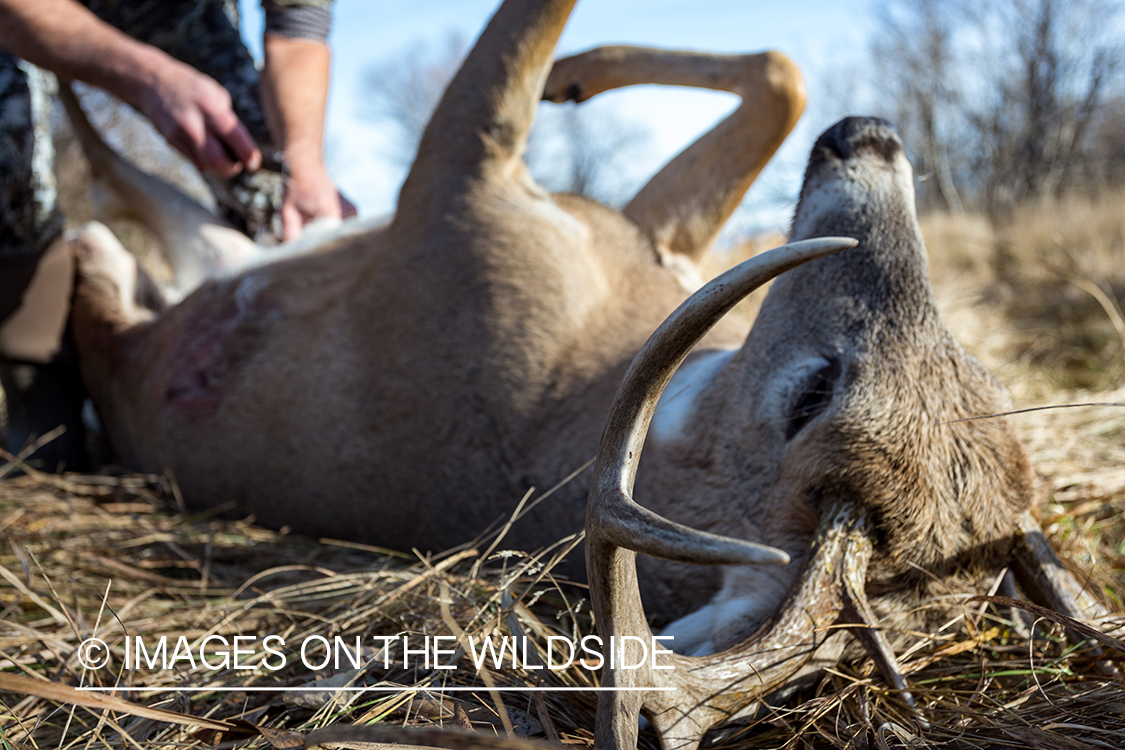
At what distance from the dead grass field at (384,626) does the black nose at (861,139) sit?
3.94 feet

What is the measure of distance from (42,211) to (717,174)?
9.92ft

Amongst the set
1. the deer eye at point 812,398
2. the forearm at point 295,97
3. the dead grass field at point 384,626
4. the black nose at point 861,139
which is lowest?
the dead grass field at point 384,626

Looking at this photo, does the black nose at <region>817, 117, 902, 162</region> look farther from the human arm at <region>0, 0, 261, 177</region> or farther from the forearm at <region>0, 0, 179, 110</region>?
the forearm at <region>0, 0, 179, 110</region>

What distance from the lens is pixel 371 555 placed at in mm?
2668

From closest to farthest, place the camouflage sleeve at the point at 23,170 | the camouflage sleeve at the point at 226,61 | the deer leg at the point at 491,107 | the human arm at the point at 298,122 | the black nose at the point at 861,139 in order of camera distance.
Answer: the black nose at the point at 861,139
the deer leg at the point at 491,107
the camouflage sleeve at the point at 23,170
the human arm at the point at 298,122
the camouflage sleeve at the point at 226,61

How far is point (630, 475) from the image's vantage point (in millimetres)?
1151

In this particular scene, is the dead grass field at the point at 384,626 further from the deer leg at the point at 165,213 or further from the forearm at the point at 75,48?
the forearm at the point at 75,48

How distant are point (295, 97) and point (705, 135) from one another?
6.36 ft

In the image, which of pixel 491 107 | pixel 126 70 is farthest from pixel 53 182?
pixel 491 107

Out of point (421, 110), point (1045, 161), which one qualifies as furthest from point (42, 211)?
point (421, 110)

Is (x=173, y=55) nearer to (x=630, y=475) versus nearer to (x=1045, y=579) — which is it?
(x=630, y=475)

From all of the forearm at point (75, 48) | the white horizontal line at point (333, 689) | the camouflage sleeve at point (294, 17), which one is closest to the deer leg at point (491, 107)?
the forearm at point (75, 48)

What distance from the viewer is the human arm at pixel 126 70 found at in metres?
3.00

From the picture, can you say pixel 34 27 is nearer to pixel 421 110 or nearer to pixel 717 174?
pixel 717 174
